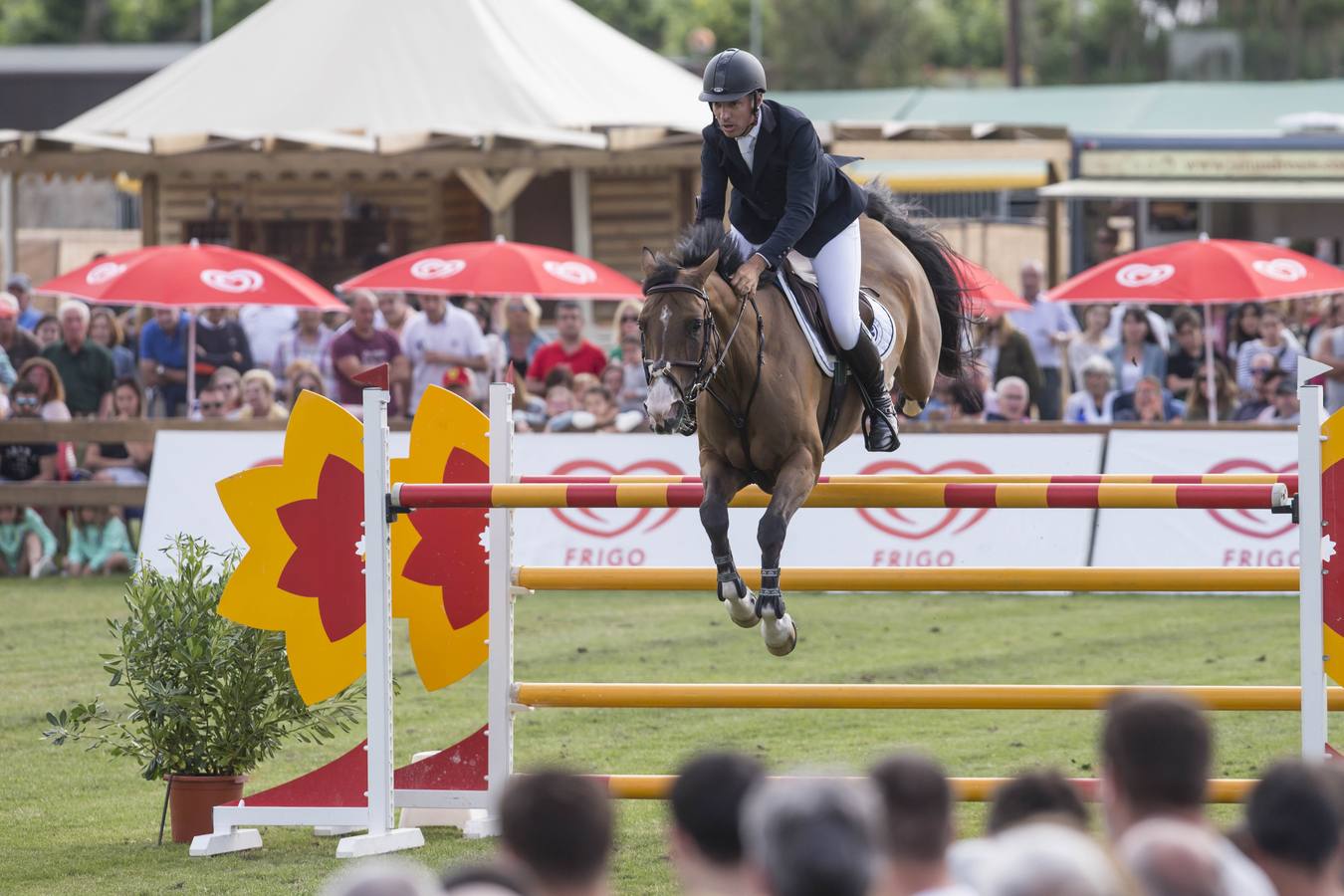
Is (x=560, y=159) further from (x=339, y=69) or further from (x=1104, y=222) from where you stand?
(x=1104, y=222)

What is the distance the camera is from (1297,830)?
297 centimetres

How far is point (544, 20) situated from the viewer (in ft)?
79.8

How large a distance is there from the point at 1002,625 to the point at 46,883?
6966 mm

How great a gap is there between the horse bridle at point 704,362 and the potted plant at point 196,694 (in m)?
1.81

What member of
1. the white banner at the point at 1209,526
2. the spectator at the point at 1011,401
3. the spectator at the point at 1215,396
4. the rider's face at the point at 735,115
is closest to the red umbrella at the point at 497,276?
the spectator at the point at 1011,401

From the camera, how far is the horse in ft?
20.0

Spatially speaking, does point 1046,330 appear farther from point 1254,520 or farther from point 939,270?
point 939,270

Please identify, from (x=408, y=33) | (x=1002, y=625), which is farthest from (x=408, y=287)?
(x=408, y=33)

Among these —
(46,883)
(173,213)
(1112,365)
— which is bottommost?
(46,883)

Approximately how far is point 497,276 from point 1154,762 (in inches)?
462

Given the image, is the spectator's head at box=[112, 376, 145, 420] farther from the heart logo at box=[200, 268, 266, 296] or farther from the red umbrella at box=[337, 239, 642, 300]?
the red umbrella at box=[337, 239, 642, 300]

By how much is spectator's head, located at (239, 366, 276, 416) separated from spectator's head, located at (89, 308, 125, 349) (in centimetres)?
221

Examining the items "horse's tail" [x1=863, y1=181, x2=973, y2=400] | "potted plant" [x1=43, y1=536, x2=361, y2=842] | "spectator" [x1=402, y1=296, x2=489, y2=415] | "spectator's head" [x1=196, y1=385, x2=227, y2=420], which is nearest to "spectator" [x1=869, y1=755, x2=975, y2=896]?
"potted plant" [x1=43, y1=536, x2=361, y2=842]

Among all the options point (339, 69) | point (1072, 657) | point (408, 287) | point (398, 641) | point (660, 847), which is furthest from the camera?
point (339, 69)
